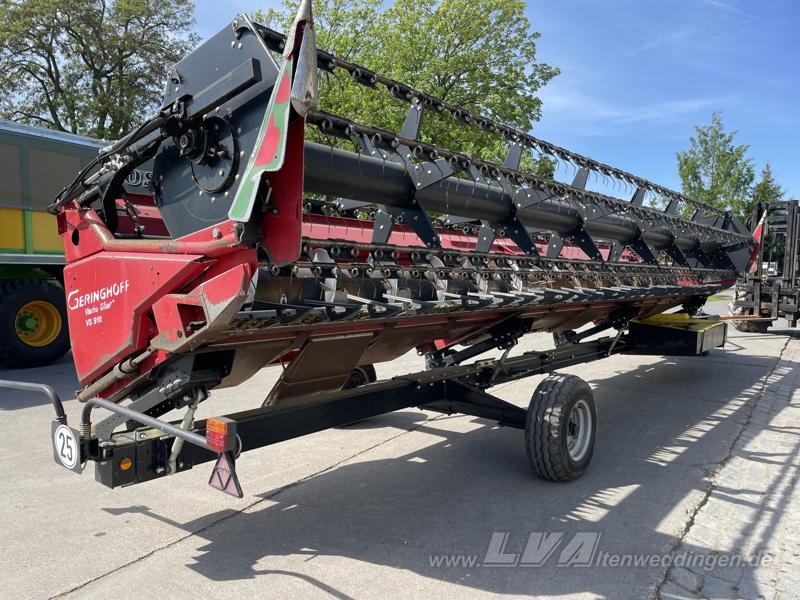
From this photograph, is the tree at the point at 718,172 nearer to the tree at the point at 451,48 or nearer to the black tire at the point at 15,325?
the tree at the point at 451,48

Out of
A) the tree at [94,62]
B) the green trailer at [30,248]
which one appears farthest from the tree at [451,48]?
the green trailer at [30,248]

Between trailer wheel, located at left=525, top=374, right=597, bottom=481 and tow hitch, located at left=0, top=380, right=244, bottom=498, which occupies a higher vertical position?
tow hitch, located at left=0, top=380, right=244, bottom=498

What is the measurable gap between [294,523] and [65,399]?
4510 millimetres

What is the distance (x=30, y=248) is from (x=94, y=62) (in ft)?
65.5

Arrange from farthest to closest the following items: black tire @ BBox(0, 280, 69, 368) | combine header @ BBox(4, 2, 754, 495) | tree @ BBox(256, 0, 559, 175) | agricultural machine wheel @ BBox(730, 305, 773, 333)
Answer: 1. tree @ BBox(256, 0, 559, 175)
2. agricultural machine wheel @ BBox(730, 305, 773, 333)
3. black tire @ BBox(0, 280, 69, 368)
4. combine header @ BBox(4, 2, 754, 495)

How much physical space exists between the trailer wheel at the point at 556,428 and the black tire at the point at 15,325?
7.53 metres

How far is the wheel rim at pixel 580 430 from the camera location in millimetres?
4914

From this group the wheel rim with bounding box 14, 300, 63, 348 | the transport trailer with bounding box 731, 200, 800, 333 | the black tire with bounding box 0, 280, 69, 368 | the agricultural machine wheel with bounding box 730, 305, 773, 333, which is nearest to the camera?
the black tire with bounding box 0, 280, 69, 368

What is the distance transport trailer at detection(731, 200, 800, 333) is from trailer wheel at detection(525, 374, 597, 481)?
9125 mm

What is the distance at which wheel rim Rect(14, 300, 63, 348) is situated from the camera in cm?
923

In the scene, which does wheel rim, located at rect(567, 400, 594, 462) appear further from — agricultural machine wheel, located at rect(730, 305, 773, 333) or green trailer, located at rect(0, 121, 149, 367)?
agricultural machine wheel, located at rect(730, 305, 773, 333)

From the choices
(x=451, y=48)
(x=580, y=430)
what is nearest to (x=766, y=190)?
(x=451, y=48)

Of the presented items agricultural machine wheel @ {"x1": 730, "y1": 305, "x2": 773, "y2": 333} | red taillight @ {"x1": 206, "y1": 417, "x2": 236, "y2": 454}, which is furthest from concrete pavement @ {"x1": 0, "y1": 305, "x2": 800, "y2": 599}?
agricultural machine wheel @ {"x1": 730, "y1": 305, "x2": 773, "y2": 333}

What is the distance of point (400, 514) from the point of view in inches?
162
